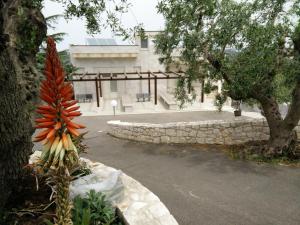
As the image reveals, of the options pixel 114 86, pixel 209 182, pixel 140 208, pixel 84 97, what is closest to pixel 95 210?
pixel 140 208

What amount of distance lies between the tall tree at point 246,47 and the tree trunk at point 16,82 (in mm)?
4070

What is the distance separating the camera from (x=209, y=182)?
640 centimetres

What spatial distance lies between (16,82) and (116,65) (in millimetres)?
21294

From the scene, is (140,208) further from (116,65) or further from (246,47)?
(116,65)

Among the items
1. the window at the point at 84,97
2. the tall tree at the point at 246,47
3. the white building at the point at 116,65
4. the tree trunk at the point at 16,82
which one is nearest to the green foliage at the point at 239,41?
the tall tree at the point at 246,47

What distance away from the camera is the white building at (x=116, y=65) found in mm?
22812

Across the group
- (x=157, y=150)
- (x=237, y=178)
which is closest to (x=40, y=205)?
(x=237, y=178)

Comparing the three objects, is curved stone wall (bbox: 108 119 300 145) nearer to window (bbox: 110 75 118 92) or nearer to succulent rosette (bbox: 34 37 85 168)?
succulent rosette (bbox: 34 37 85 168)

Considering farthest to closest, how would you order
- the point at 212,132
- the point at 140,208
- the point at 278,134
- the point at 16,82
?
the point at 212,132 → the point at 278,134 → the point at 140,208 → the point at 16,82

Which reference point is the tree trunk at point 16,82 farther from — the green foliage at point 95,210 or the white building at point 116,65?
the white building at point 116,65

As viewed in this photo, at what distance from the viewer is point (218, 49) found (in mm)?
7598

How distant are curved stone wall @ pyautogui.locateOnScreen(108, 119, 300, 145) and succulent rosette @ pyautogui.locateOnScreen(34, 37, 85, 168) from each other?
293 inches

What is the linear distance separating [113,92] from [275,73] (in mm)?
19257

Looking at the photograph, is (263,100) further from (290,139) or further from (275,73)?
(290,139)
